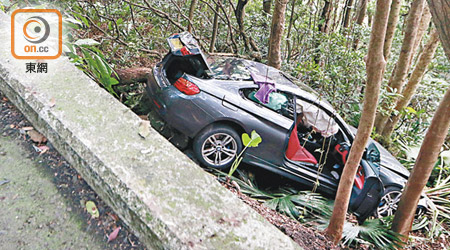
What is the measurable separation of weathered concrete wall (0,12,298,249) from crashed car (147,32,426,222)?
1.96 metres

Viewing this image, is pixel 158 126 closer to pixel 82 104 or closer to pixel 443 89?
pixel 82 104

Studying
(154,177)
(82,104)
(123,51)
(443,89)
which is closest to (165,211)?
(154,177)

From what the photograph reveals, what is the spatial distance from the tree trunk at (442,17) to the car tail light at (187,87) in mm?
2829

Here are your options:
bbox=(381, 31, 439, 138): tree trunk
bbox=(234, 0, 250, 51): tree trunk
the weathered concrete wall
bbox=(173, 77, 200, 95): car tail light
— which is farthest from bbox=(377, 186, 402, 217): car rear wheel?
bbox=(234, 0, 250, 51): tree trunk

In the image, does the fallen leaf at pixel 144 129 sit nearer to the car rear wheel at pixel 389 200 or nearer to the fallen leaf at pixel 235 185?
the fallen leaf at pixel 235 185

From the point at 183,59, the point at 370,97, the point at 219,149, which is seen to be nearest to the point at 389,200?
the point at 219,149

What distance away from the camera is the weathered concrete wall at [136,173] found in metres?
1.40

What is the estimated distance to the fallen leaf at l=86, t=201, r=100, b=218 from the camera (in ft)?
5.31

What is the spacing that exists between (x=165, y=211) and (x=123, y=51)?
5.91 m

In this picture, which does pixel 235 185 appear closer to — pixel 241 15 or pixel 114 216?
pixel 114 216

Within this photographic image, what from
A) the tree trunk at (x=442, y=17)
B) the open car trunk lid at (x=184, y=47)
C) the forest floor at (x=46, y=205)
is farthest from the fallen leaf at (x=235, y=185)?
the tree trunk at (x=442, y=17)

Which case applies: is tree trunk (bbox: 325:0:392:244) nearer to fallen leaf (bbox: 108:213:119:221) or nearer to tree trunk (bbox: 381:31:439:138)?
fallen leaf (bbox: 108:213:119:221)

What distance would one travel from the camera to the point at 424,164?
325 centimetres

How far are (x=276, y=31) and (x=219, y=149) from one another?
315cm
